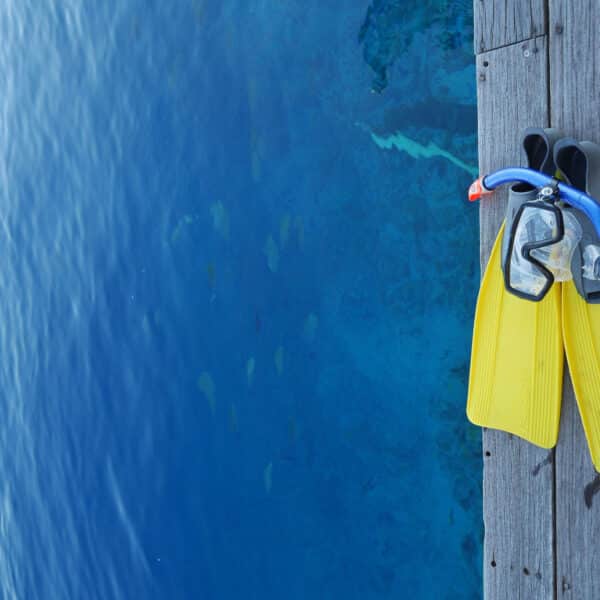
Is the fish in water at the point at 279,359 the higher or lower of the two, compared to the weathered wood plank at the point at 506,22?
lower

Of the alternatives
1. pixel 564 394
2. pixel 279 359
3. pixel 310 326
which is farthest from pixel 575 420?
pixel 279 359

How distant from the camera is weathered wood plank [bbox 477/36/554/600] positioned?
4.99 feet

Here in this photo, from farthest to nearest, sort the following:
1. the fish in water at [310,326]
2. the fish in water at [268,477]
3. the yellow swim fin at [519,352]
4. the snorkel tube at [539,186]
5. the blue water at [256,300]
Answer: the fish in water at [268,477], the fish in water at [310,326], the blue water at [256,300], the yellow swim fin at [519,352], the snorkel tube at [539,186]

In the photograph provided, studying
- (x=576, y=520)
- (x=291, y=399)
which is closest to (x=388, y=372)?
(x=291, y=399)

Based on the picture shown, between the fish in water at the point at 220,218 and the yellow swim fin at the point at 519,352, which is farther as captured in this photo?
the fish in water at the point at 220,218

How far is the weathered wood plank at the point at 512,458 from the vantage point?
1520 mm

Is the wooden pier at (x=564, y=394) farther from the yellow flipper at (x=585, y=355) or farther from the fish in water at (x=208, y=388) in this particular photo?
the fish in water at (x=208, y=388)

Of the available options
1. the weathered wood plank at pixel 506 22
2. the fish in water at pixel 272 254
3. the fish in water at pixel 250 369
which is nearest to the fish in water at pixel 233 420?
the fish in water at pixel 250 369

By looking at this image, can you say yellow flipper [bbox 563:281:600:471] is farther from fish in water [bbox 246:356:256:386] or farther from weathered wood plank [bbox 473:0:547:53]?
fish in water [bbox 246:356:256:386]

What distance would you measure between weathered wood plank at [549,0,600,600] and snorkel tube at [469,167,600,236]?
0.11m

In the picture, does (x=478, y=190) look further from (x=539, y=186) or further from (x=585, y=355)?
(x=585, y=355)

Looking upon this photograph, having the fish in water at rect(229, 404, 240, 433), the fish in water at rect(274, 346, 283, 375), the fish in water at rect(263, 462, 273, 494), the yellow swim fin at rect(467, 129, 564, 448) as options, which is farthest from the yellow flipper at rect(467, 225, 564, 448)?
the fish in water at rect(229, 404, 240, 433)

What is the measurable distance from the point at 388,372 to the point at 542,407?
891 millimetres

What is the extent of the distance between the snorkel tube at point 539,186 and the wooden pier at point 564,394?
2.2 inches
